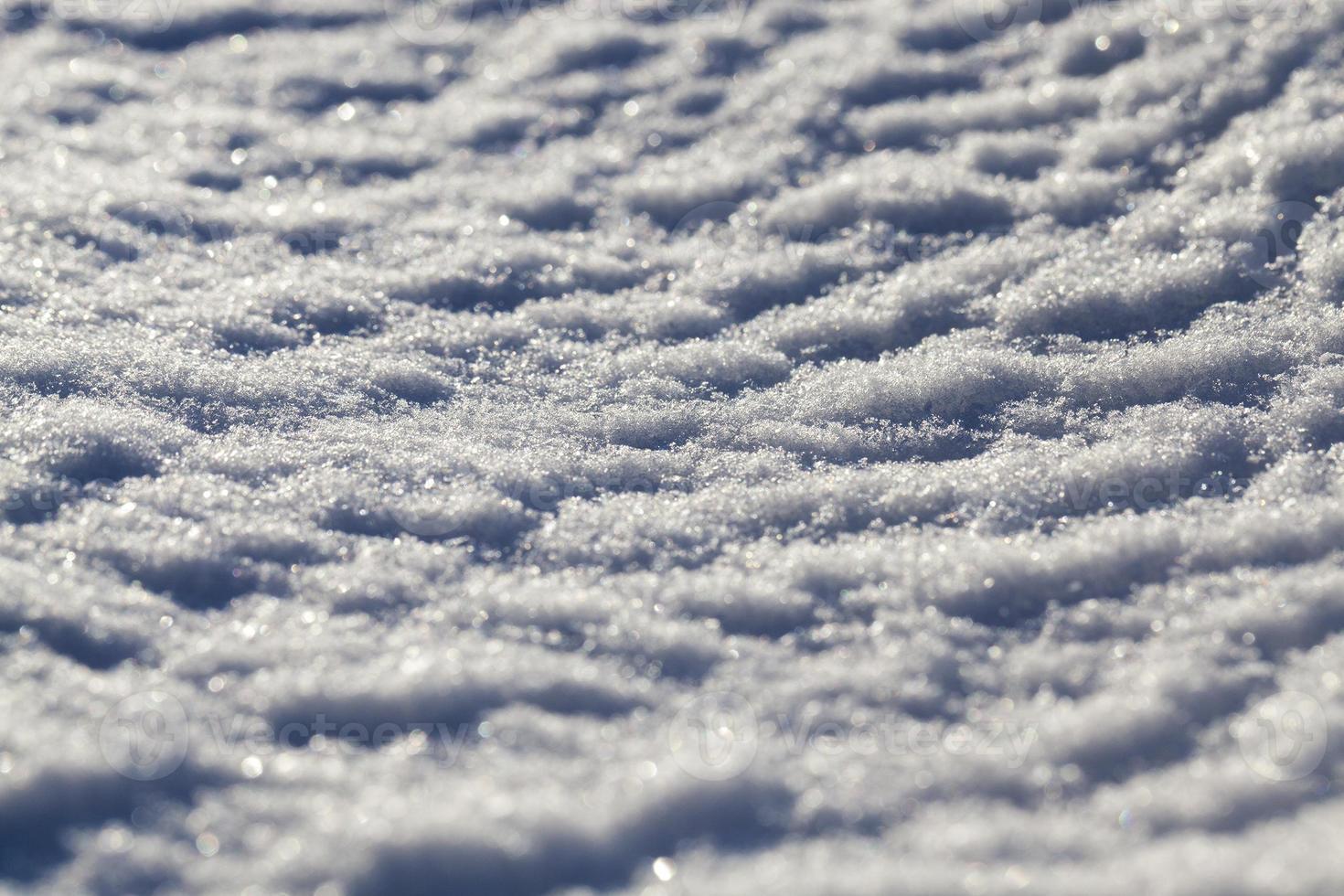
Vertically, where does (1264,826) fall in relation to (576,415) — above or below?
below

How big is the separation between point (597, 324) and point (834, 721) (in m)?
1.41

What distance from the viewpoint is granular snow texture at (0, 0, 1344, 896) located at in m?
1.60

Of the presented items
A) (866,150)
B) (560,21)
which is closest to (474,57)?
(560,21)

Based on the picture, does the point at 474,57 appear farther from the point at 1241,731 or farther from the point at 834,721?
the point at 1241,731

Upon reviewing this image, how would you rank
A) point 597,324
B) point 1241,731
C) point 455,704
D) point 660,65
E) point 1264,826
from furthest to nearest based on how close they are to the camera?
point 660,65
point 597,324
point 455,704
point 1241,731
point 1264,826

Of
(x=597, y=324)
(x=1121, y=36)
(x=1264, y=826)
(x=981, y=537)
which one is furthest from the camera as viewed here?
(x=1121, y=36)

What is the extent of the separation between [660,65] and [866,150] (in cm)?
92

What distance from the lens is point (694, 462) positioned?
94.9 inches

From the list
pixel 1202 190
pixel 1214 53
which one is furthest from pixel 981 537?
pixel 1214 53

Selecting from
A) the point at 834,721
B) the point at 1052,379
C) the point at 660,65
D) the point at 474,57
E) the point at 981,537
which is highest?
the point at 474,57

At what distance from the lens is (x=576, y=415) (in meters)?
2.55

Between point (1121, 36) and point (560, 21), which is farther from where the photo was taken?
point (560, 21)

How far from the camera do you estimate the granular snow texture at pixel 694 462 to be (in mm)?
1600

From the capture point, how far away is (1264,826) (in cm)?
151
